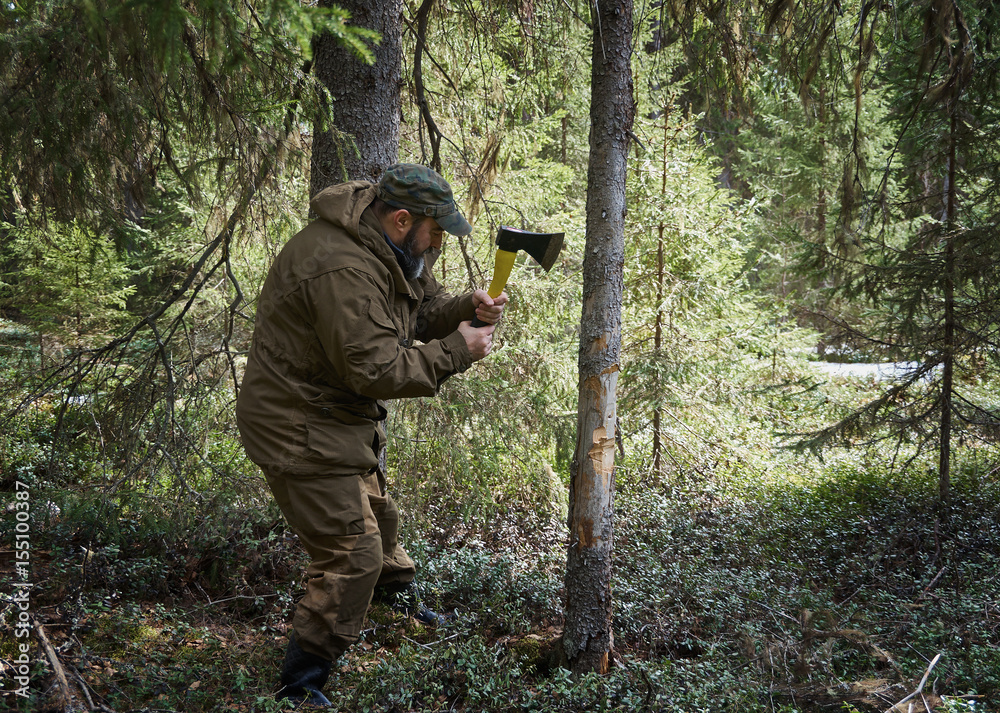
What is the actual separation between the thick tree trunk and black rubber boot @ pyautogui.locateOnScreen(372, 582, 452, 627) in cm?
262

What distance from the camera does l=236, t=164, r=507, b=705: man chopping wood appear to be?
2.98 metres

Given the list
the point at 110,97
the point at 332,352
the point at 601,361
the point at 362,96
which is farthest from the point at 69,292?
the point at 601,361

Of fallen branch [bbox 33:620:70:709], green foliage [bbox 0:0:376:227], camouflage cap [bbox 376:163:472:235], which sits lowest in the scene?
fallen branch [bbox 33:620:70:709]

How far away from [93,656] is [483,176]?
3.93m

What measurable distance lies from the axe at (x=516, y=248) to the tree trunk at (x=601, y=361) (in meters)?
0.40

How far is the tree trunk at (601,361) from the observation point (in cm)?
369

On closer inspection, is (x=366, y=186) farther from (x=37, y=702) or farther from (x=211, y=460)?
(x=211, y=460)

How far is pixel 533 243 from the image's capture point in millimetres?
3396

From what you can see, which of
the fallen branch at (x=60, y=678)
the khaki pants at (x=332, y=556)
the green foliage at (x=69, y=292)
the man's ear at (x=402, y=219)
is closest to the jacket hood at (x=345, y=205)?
the man's ear at (x=402, y=219)

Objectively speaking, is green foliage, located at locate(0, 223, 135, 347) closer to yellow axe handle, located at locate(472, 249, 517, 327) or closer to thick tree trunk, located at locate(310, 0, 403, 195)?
thick tree trunk, located at locate(310, 0, 403, 195)

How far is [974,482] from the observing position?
6848mm

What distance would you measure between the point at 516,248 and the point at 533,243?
9cm

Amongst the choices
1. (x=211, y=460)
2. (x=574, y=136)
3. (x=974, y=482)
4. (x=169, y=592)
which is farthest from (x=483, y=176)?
(x=574, y=136)

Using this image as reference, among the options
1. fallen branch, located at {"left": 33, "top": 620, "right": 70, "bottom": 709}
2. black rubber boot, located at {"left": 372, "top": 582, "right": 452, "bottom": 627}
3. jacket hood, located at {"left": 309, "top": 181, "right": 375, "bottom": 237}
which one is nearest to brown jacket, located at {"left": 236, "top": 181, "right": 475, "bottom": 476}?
jacket hood, located at {"left": 309, "top": 181, "right": 375, "bottom": 237}
